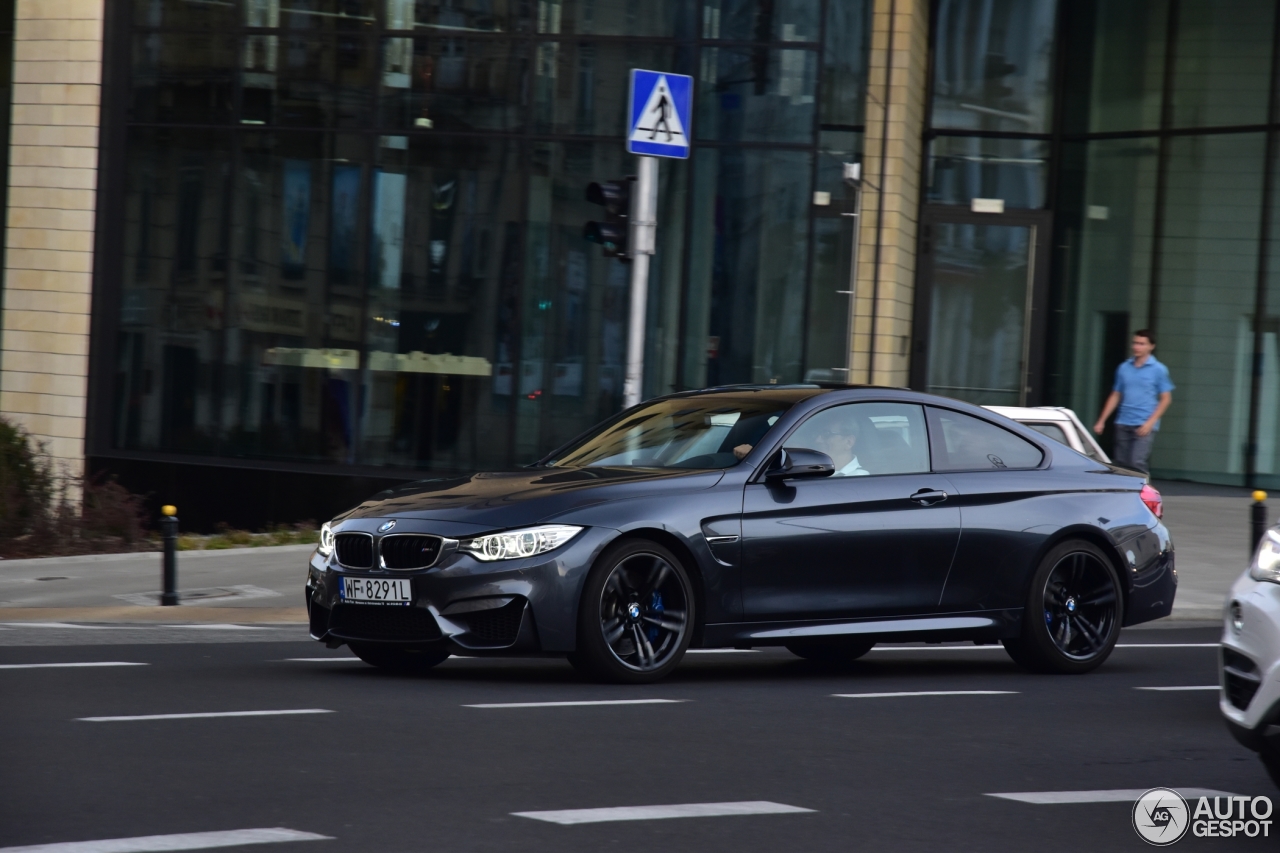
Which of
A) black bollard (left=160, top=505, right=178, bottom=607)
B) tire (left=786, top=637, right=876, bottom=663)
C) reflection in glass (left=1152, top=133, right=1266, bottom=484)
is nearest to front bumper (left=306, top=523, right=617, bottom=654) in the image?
tire (left=786, top=637, right=876, bottom=663)

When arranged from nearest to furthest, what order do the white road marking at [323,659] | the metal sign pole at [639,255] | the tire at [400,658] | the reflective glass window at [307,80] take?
1. the tire at [400,658]
2. the white road marking at [323,659]
3. the metal sign pole at [639,255]
4. the reflective glass window at [307,80]

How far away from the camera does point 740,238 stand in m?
18.8

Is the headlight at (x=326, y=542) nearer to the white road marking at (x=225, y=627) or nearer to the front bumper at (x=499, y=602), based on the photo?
the front bumper at (x=499, y=602)

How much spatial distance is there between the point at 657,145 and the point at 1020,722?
229 inches

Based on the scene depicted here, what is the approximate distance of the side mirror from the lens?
8.34m

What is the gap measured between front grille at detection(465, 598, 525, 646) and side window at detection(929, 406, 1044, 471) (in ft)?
7.96

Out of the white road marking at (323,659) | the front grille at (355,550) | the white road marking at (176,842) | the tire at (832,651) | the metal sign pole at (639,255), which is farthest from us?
the metal sign pole at (639,255)

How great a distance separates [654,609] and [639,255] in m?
4.69

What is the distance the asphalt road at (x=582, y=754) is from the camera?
16.5 ft

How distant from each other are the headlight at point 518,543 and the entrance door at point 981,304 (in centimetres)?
1671

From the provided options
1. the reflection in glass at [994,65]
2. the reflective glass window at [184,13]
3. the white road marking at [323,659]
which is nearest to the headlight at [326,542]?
the white road marking at [323,659]

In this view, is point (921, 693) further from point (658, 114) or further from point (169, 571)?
point (169, 571)

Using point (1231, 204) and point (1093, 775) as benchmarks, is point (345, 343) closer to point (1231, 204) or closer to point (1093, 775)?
point (1231, 204)

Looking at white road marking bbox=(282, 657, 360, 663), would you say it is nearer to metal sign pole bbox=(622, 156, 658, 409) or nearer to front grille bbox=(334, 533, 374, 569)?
front grille bbox=(334, 533, 374, 569)
